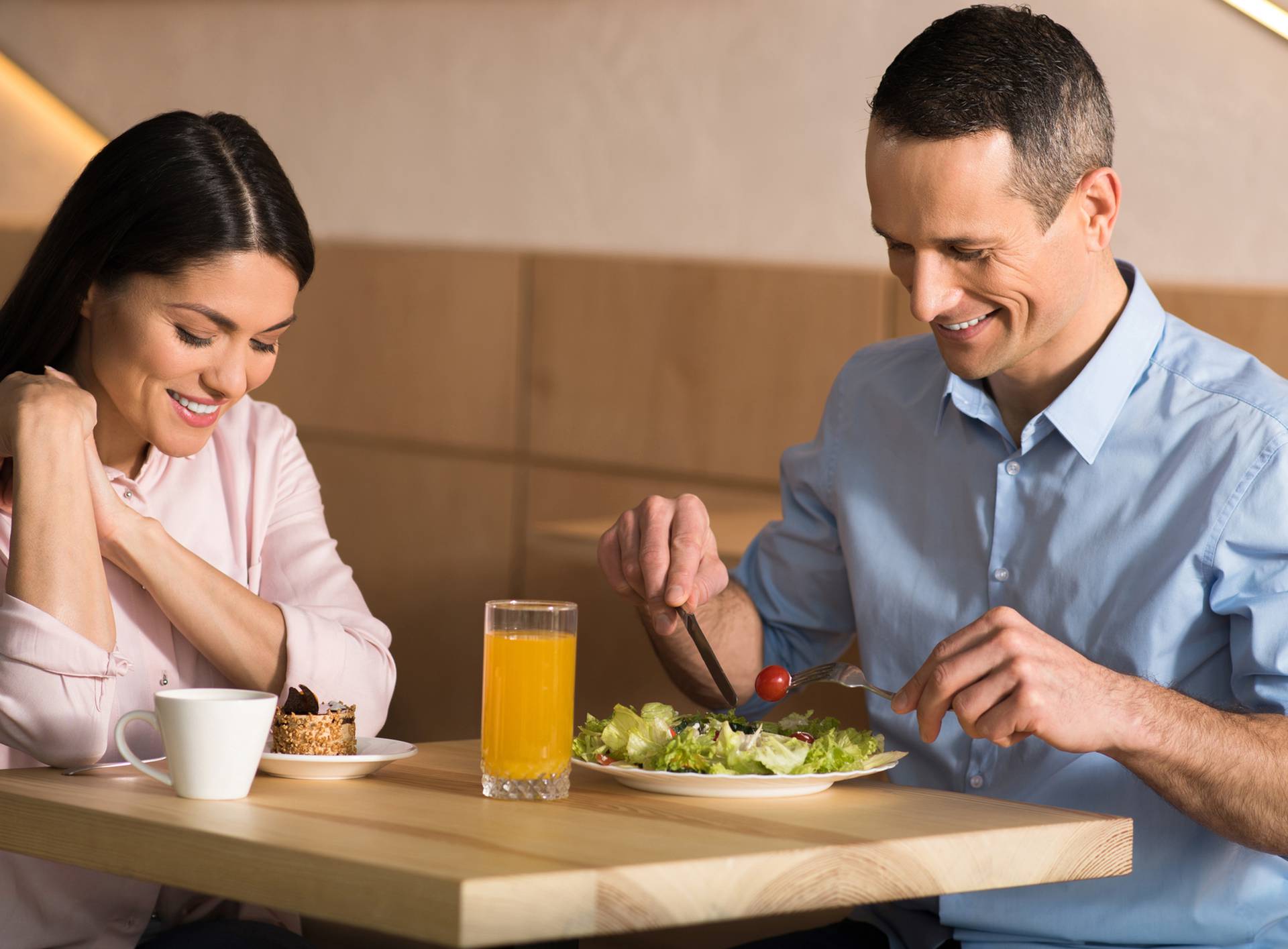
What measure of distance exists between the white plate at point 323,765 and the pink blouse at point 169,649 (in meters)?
0.14

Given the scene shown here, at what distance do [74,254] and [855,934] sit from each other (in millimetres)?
1016

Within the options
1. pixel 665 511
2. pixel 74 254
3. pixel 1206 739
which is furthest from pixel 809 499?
pixel 74 254

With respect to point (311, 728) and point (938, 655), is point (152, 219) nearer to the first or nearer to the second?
point (311, 728)

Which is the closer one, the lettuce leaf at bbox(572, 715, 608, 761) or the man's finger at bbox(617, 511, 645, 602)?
the lettuce leaf at bbox(572, 715, 608, 761)

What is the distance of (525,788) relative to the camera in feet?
3.84

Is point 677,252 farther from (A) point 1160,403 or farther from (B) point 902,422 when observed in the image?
(A) point 1160,403

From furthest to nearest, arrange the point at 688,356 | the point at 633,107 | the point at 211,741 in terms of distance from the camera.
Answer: the point at 633,107
the point at 688,356
the point at 211,741

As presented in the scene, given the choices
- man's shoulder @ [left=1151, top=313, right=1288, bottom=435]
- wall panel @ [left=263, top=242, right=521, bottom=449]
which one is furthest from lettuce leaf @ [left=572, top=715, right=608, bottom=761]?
wall panel @ [left=263, top=242, right=521, bottom=449]

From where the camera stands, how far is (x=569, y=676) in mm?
1201

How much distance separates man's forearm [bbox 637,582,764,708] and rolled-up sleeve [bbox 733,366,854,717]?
38mm

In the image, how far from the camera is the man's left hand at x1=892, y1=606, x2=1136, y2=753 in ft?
3.87

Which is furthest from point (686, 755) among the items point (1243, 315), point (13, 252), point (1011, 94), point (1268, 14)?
point (13, 252)

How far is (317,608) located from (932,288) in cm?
66

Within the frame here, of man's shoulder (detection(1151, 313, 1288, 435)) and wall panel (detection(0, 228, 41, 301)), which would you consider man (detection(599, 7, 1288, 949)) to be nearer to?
man's shoulder (detection(1151, 313, 1288, 435))
